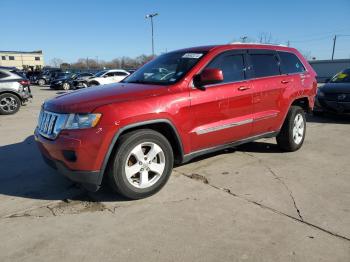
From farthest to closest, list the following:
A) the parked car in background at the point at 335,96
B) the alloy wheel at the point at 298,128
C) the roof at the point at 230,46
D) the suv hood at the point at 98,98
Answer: the parked car in background at the point at 335,96
the alloy wheel at the point at 298,128
the roof at the point at 230,46
the suv hood at the point at 98,98

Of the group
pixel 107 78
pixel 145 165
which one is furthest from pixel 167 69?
pixel 107 78

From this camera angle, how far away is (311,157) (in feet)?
18.2

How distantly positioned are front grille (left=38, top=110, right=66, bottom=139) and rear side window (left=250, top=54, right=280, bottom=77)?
9.68 feet

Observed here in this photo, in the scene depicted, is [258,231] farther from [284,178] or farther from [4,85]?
[4,85]

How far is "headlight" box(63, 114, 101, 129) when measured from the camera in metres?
3.54

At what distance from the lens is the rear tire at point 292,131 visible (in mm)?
5691

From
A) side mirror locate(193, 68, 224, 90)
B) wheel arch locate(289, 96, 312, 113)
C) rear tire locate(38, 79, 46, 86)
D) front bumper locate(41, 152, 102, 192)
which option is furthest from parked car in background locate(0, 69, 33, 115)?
rear tire locate(38, 79, 46, 86)

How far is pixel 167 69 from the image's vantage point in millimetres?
4742

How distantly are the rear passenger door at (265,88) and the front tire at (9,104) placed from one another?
9.25 metres

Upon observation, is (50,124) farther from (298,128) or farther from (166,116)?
(298,128)

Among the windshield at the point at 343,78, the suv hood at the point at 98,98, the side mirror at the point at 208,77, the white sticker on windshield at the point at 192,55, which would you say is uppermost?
the white sticker on windshield at the point at 192,55

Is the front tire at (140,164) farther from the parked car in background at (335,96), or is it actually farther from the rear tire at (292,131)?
Result: the parked car in background at (335,96)

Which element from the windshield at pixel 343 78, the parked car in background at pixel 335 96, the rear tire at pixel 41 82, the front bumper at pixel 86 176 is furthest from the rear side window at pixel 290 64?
the rear tire at pixel 41 82

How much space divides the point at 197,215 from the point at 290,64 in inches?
141
